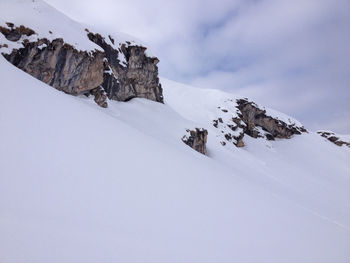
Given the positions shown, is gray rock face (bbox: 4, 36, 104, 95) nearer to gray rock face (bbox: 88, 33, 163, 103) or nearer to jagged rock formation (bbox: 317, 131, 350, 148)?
gray rock face (bbox: 88, 33, 163, 103)

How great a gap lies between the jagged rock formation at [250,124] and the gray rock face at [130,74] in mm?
19115

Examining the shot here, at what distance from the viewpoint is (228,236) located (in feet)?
7.92

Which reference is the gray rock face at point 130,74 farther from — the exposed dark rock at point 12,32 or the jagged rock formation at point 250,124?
the jagged rock formation at point 250,124

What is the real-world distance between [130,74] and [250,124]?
→ 36697 millimetres

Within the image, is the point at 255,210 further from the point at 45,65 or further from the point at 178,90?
the point at 178,90

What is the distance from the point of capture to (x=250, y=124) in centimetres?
4953

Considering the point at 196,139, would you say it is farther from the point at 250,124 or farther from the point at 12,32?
the point at 250,124

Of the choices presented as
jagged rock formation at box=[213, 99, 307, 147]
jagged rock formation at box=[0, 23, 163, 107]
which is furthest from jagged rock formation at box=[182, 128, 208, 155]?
jagged rock formation at box=[213, 99, 307, 147]

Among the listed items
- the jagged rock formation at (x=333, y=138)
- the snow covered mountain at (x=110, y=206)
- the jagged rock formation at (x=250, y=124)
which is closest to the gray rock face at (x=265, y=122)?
the jagged rock formation at (x=250, y=124)

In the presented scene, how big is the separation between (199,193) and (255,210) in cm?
112

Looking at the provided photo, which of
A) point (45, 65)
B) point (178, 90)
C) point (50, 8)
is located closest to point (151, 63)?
point (50, 8)

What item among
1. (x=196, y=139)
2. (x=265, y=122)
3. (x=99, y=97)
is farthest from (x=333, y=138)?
(x=99, y=97)

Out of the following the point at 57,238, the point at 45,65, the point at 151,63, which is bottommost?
the point at 57,238

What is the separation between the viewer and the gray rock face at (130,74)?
18344 millimetres
